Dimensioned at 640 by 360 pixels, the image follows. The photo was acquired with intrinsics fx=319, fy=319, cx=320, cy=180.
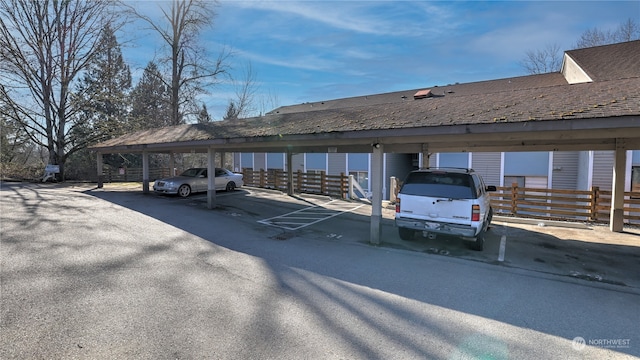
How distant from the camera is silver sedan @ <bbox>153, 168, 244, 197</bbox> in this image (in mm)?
15125

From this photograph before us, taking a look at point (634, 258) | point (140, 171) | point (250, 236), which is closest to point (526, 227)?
point (634, 258)

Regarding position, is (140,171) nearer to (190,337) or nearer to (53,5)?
(53,5)

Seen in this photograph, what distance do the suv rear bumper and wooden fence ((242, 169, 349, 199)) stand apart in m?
10.1

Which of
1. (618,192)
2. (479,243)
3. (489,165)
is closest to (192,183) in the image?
(479,243)

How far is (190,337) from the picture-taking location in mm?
3297

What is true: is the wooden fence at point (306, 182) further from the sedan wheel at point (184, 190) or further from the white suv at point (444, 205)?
the white suv at point (444, 205)

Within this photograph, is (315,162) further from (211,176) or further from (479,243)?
(479,243)

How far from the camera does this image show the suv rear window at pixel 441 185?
21.6 ft

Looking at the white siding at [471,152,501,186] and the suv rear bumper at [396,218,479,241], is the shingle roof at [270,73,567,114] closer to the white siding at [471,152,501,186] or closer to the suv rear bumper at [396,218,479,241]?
the white siding at [471,152,501,186]

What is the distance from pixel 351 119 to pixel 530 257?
5.22 metres

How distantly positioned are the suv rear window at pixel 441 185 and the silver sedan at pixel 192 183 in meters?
11.7

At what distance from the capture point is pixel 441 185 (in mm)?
6820

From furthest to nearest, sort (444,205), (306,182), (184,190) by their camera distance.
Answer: (306,182)
(184,190)
(444,205)

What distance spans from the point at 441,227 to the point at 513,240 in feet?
9.23
